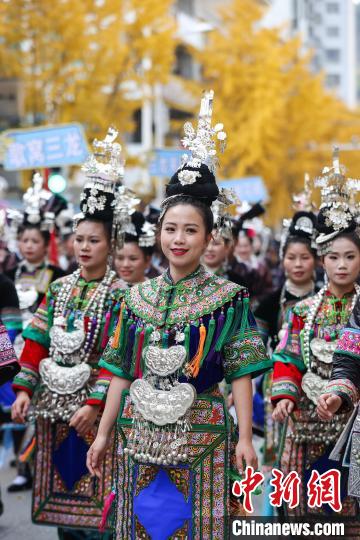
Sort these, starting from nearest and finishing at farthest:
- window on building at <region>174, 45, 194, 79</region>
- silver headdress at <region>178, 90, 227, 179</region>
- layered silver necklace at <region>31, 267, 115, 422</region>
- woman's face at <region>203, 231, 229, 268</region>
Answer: silver headdress at <region>178, 90, 227, 179</region>, layered silver necklace at <region>31, 267, 115, 422</region>, woman's face at <region>203, 231, 229, 268</region>, window on building at <region>174, 45, 194, 79</region>

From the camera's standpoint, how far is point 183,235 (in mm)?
4199

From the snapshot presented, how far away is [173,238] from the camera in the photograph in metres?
4.21

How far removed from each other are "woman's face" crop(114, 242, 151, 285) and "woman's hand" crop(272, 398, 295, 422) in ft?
6.33

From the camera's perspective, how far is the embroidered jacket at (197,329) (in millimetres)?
4102

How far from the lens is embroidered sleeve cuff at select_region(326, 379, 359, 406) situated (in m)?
3.96

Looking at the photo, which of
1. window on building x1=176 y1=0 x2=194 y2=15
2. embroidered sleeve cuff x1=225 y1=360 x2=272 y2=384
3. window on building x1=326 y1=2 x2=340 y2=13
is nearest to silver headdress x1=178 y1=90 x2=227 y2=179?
embroidered sleeve cuff x1=225 y1=360 x2=272 y2=384

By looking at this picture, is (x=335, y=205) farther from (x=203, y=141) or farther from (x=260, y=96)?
(x=260, y=96)

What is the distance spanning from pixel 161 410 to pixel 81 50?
13.4 m

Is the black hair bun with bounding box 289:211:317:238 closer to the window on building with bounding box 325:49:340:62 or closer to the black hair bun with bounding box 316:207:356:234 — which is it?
the black hair bun with bounding box 316:207:356:234

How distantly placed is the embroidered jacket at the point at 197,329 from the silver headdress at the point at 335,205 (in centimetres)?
122

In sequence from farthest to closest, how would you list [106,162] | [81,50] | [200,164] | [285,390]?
[81,50] → [106,162] → [285,390] → [200,164]

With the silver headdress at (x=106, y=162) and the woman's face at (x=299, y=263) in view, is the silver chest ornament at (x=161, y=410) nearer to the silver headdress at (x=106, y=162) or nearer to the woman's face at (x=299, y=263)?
the silver headdress at (x=106, y=162)

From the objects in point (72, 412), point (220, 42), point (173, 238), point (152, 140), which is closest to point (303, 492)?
point (72, 412)

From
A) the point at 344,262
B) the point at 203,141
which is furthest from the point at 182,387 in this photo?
the point at 344,262
